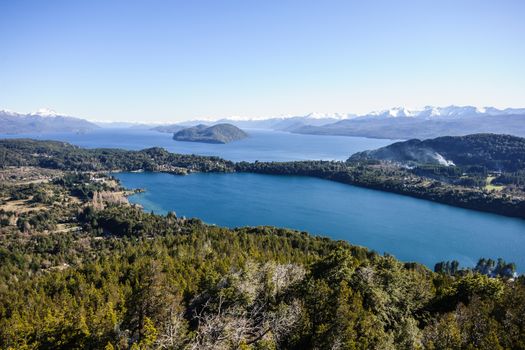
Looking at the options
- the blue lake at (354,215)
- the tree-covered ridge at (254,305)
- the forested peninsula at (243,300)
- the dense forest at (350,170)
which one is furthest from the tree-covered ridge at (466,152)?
the tree-covered ridge at (254,305)

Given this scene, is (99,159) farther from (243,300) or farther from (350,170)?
(243,300)

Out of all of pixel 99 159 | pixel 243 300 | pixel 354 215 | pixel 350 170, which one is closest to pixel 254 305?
pixel 243 300

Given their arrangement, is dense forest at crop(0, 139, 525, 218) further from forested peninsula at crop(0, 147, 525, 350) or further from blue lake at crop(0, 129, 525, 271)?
forested peninsula at crop(0, 147, 525, 350)

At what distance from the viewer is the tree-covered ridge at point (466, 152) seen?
5822 inches

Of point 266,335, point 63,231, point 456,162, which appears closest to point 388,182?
point 456,162

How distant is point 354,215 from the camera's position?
87.8m

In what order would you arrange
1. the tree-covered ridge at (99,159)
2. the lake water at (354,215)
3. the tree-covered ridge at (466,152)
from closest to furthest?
the lake water at (354,215) → the tree-covered ridge at (466,152) → the tree-covered ridge at (99,159)

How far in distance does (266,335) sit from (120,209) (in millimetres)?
70213

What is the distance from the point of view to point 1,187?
10481 centimetres

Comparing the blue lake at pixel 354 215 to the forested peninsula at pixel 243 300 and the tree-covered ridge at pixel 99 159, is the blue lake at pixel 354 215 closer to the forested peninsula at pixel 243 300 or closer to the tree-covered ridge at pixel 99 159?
the forested peninsula at pixel 243 300

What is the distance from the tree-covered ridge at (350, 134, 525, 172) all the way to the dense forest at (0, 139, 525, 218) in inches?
516

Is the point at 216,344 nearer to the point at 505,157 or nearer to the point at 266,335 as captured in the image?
the point at 266,335

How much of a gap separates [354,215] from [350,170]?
189 ft

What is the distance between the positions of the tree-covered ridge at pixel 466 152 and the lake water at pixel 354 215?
6754cm
